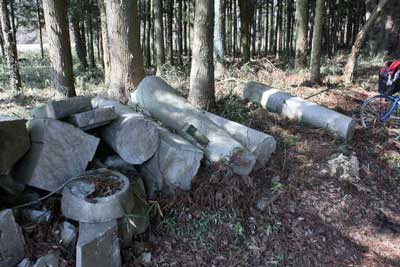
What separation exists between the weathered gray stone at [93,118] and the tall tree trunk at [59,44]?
3425 mm

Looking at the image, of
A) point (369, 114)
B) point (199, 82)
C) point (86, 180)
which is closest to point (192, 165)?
point (86, 180)

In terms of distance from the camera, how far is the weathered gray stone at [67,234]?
9.68ft

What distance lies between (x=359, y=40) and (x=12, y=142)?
23.5ft

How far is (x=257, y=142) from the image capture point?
4309 millimetres

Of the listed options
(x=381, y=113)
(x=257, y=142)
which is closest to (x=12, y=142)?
(x=257, y=142)

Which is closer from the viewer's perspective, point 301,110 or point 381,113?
point 301,110

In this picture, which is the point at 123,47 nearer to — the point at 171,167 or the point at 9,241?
the point at 171,167

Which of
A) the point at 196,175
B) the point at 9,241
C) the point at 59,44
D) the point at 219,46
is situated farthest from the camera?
the point at 219,46

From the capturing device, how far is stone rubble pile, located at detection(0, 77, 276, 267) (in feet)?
9.58

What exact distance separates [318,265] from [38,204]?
2.72 meters

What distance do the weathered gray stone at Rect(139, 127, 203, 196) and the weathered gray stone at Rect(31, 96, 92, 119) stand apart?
90cm

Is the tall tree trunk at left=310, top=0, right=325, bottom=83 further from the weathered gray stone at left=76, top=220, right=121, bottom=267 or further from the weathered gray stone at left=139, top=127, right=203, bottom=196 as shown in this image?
the weathered gray stone at left=76, top=220, right=121, bottom=267

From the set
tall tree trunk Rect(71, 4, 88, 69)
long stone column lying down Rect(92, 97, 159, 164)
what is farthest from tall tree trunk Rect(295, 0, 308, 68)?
tall tree trunk Rect(71, 4, 88, 69)

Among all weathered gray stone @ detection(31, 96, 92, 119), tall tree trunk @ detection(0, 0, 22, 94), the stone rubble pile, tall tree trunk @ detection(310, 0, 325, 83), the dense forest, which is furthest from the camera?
tall tree trunk @ detection(0, 0, 22, 94)
